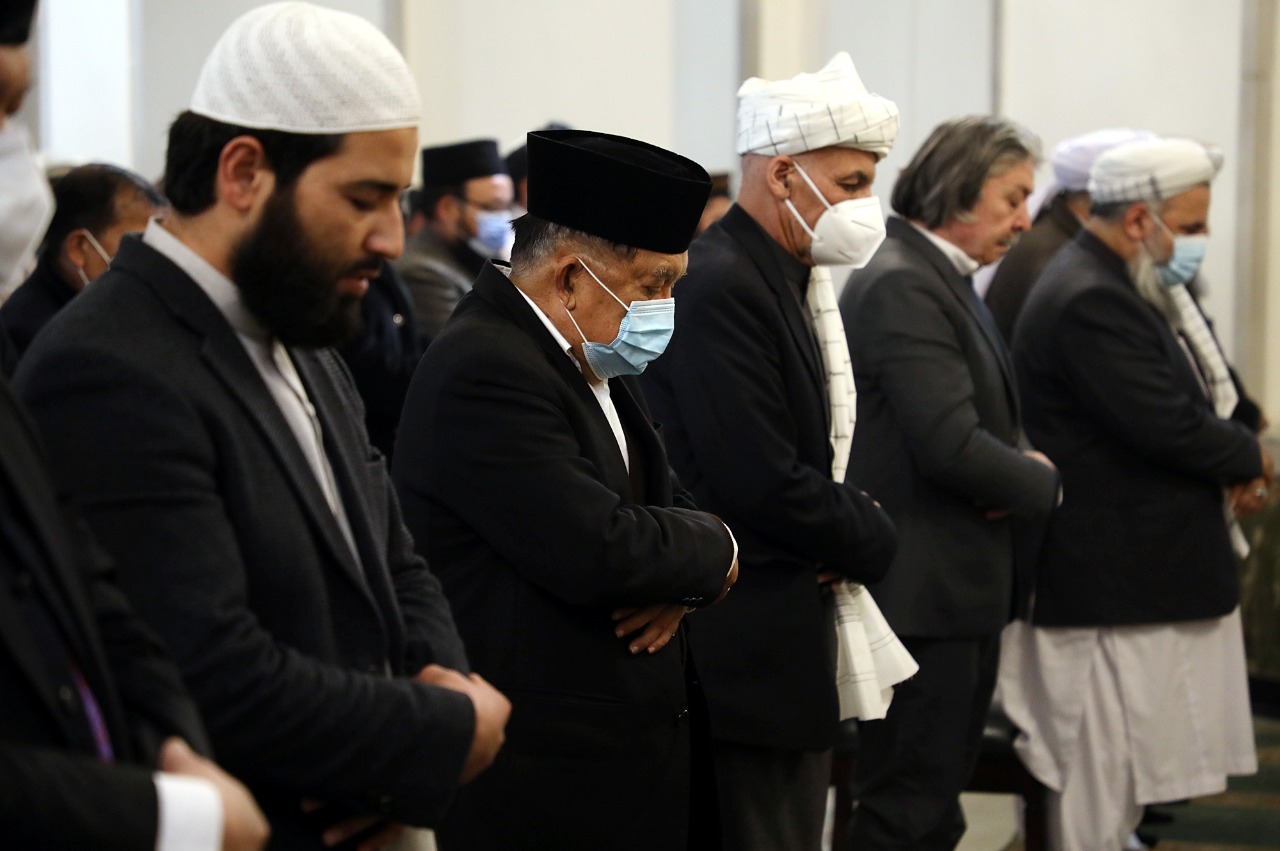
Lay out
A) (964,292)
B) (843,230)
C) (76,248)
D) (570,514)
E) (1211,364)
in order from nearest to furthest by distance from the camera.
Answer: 1. (570,514)
2. (843,230)
3. (76,248)
4. (964,292)
5. (1211,364)

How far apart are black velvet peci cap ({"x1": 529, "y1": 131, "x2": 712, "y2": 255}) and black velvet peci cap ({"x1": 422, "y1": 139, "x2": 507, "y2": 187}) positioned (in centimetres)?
336

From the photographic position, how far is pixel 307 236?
1807 millimetres

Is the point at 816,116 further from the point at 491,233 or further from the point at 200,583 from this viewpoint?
the point at 491,233

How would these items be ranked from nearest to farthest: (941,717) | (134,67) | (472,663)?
(472,663) → (941,717) → (134,67)

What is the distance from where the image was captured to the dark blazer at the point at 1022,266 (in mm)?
5262

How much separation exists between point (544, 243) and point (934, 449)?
4.56ft

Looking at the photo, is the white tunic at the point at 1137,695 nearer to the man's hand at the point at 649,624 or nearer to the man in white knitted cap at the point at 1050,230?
the man in white knitted cap at the point at 1050,230

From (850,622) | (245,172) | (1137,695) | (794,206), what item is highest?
(245,172)

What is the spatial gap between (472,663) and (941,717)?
5.36 ft

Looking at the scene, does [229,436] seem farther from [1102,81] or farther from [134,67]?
[1102,81]

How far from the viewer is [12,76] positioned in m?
1.46

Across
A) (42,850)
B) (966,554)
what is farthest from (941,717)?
(42,850)

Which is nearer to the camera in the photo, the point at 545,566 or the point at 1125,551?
the point at 545,566

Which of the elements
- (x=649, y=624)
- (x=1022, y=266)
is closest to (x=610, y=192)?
(x=649, y=624)
